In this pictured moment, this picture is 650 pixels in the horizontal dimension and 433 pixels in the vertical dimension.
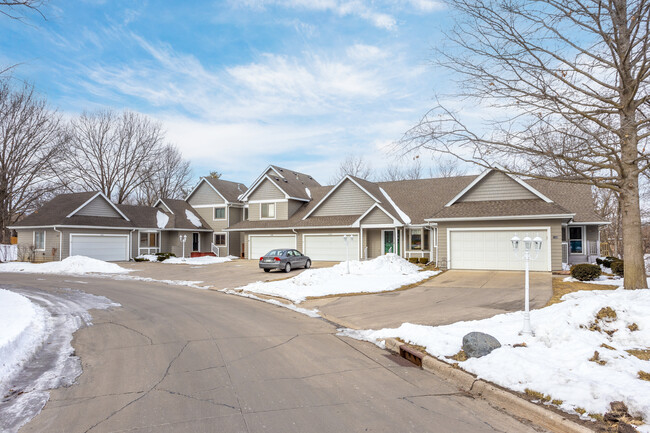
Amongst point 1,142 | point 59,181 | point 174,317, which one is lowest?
point 174,317

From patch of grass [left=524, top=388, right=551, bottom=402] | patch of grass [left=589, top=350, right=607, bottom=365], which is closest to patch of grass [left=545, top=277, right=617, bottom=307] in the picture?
patch of grass [left=589, top=350, right=607, bottom=365]

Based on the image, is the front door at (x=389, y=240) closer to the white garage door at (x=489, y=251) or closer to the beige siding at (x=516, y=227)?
the beige siding at (x=516, y=227)

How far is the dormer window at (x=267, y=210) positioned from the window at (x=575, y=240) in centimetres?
2266

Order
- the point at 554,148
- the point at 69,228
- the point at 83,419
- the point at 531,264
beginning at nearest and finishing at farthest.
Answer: the point at 83,419, the point at 554,148, the point at 531,264, the point at 69,228

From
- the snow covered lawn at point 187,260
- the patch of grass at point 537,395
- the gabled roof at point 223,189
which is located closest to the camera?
the patch of grass at point 537,395

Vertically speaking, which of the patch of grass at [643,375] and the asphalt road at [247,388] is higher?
the patch of grass at [643,375]

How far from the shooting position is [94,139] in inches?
1901

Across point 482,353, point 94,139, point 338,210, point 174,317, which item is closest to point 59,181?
point 94,139

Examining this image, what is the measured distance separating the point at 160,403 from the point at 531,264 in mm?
21560

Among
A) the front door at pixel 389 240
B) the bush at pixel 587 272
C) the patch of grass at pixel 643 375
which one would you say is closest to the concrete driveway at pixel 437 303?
the bush at pixel 587 272

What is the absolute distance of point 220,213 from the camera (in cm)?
4216

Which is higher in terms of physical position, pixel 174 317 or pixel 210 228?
pixel 210 228

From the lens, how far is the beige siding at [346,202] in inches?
1315

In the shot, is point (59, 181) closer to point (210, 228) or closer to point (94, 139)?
point (94, 139)
